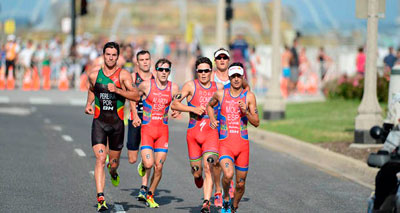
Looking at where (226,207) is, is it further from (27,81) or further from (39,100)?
(27,81)

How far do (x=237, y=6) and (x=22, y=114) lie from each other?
69.4 metres

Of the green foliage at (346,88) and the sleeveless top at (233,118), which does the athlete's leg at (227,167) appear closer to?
the sleeveless top at (233,118)

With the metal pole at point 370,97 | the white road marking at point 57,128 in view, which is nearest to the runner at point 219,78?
the metal pole at point 370,97

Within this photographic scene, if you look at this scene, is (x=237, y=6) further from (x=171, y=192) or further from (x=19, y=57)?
(x=171, y=192)

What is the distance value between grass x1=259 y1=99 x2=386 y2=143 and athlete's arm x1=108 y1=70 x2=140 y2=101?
25.2ft

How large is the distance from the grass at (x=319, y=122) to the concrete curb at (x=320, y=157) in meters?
0.34

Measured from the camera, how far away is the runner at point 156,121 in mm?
11258

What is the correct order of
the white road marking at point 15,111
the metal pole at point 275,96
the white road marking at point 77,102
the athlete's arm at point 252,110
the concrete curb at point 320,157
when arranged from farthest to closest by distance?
the white road marking at point 77,102 → the white road marking at point 15,111 → the metal pole at point 275,96 → the concrete curb at point 320,157 → the athlete's arm at point 252,110

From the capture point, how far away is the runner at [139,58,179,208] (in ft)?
36.9

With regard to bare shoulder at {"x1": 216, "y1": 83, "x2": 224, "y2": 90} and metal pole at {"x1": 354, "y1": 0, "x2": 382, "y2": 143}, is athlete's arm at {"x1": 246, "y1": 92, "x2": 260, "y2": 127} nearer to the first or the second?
bare shoulder at {"x1": 216, "y1": 83, "x2": 224, "y2": 90}

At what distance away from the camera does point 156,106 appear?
11.3 m

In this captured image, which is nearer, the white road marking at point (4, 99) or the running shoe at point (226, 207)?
the running shoe at point (226, 207)

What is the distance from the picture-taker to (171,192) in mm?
12477

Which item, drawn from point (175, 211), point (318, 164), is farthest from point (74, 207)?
point (318, 164)
